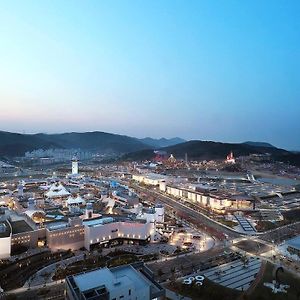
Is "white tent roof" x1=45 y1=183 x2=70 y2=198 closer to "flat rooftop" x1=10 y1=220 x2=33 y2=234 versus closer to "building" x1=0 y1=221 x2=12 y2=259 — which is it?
"flat rooftop" x1=10 y1=220 x2=33 y2=234

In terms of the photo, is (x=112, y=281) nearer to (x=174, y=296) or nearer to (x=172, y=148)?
(x=174, y=296)

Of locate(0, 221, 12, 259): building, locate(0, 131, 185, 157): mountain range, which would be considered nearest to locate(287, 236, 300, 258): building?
locate(0, 221, 12, 259): building

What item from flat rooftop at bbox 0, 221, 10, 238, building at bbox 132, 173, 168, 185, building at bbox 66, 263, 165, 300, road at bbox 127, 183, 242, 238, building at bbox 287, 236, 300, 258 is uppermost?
building at bbox 66, 263, 165, 300

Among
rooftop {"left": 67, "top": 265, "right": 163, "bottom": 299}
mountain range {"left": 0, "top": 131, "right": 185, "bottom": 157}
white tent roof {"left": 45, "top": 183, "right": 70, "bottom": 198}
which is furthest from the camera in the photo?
mountain range {"left": 0, "top": 131, "right": 185, "bottom": 157}

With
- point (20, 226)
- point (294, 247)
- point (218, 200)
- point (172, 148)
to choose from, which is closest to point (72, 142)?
point (172, 148)

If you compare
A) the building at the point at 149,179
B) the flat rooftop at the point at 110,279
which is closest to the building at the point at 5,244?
the flat rooftop at the point at 110,279

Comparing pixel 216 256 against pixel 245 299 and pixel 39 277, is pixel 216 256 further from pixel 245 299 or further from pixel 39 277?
pixel 39 277

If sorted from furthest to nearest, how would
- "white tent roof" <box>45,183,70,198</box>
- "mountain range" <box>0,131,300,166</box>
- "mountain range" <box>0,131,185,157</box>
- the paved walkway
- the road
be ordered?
1. "mountain range" <box>0,131,185,157</box>
2. "mountain range" <box>0,131,300,166</box>
3. "white tent roof" <box>45,183,70,198</box>
4. the road
5. the paved walkway

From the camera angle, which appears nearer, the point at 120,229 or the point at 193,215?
the point at 120,229
